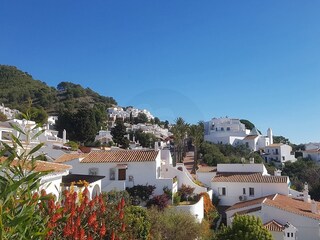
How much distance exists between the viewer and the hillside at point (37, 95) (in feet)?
300

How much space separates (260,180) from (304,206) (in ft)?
16.0

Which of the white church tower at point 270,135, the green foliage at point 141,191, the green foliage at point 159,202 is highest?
the white church tower at point 270,135

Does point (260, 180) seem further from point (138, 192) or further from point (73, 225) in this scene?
point (73, 225)

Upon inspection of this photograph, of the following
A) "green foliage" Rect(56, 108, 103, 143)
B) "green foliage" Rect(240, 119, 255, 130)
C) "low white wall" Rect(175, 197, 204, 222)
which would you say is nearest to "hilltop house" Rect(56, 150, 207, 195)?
"low white wall" Rect(175, 197, 204, 222)

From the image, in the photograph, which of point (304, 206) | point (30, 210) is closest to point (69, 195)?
point (30, 210)

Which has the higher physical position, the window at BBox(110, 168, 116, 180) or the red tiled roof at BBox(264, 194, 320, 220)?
the window at BBox(110, 168, 116, 180)

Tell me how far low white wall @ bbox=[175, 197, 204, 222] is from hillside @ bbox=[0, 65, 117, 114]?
56.5 metres

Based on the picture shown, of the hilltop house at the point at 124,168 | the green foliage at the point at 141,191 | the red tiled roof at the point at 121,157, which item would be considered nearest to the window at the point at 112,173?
→ the hilltop house at the point at 124,168

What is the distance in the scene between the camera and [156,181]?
26500 mm

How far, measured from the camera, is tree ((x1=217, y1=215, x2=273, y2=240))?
1838 centimetres

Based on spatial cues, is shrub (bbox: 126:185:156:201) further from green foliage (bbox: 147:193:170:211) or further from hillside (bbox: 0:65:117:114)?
hillside (bbox: 0:65:117:114)

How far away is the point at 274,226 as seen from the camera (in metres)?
23.8

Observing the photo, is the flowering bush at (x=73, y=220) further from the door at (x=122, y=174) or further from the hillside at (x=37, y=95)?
the hillside at (x=37, y=95)

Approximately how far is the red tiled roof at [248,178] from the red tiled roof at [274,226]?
8136 mm
